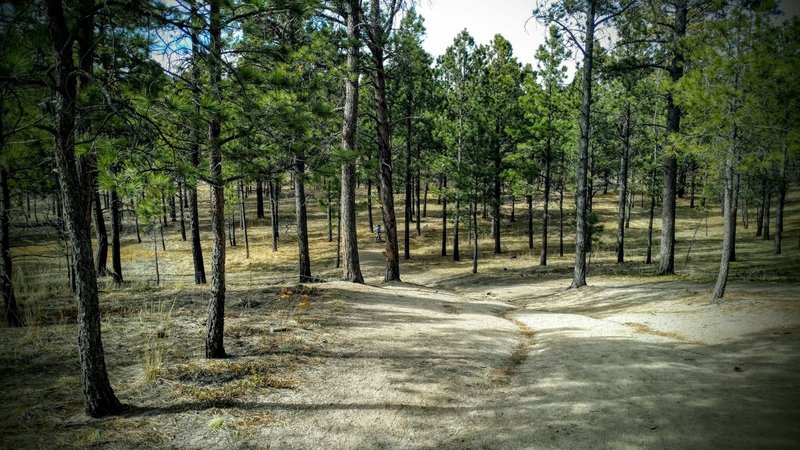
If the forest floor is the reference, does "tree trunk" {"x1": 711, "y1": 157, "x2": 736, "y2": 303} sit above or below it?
above

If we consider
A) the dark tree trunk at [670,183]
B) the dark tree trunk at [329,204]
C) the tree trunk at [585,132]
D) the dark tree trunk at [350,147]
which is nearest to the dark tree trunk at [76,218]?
the dark tree trunk at [329,204]

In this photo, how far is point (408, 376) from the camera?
6188 millimetres

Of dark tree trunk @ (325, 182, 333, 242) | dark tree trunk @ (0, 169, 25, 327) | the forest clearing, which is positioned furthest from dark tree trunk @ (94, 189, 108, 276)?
dark tree trunk @ (325, 182, 333, 242)

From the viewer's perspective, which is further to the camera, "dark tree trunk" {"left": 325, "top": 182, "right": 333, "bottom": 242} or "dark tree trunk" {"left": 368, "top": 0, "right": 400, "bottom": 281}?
"dark tree trunk" {"left": 325, "top": 182, "right": 333, "bottom": 242}

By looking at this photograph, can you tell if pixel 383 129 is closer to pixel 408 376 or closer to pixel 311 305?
pixel 311 305

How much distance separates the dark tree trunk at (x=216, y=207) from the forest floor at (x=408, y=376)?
1.42 feet

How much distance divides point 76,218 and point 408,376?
15.5 ft

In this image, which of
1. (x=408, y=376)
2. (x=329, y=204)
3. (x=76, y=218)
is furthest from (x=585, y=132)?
(x=76, y=218)

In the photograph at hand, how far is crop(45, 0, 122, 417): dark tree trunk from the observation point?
4.03 metres

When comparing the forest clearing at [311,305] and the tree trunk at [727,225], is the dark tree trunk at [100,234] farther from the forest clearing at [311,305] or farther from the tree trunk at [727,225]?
the tree trunk at [727,225]

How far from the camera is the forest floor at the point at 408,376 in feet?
14.3

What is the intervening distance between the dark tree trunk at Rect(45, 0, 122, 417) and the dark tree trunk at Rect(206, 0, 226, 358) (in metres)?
1.44

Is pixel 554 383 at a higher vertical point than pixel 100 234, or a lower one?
lower

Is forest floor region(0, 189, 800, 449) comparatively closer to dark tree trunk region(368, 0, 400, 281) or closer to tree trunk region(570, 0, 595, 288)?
tree trunk region(570, 0, 595, 288)
